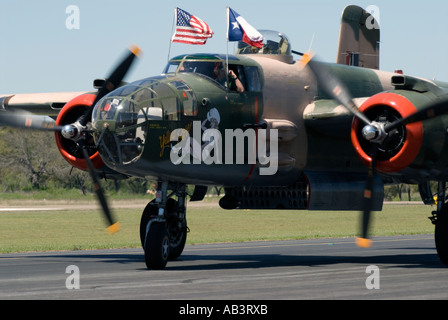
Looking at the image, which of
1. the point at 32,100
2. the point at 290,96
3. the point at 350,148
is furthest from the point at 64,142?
the point at 350,148

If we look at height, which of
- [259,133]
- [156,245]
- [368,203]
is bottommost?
[156,245]

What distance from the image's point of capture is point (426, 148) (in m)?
19.9

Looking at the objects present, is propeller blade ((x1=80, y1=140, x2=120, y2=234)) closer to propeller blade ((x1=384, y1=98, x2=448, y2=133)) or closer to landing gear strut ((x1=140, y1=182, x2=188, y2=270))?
landing gear strut ((x1=140, y1=182, x2=188, y2=270))

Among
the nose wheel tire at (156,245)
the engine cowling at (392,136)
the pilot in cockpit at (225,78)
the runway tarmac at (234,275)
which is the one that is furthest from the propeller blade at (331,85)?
the nose wheel tire at (156,245)

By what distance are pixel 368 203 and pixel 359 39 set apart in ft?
31.2

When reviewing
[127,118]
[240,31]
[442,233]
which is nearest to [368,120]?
[442,233]

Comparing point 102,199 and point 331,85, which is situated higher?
point 331,85

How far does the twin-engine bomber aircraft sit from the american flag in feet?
Result: 3.57

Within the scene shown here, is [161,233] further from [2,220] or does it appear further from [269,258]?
[2,220]

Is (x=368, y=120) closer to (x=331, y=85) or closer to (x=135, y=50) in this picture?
(x=331, y=85)

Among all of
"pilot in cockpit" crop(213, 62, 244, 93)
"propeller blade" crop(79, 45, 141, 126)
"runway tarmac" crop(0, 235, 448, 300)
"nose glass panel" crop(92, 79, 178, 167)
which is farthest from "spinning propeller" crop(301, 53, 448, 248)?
"propeller blade" crop(79, 45, 141, 126)

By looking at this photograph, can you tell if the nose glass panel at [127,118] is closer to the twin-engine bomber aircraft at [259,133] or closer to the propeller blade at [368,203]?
the twin-engine bomber aircraft at [259,133]

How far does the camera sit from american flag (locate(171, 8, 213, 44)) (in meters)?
23.5

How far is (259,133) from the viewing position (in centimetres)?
2114
